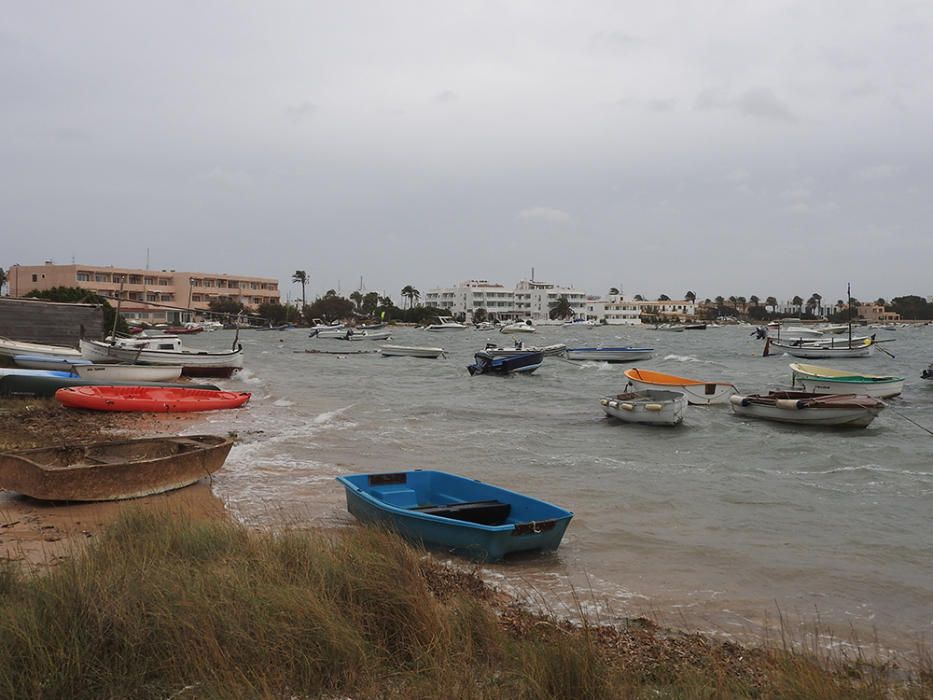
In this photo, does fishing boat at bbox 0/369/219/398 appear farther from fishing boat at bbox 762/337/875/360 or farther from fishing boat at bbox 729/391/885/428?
fishing boat at bbox 762/337/875/360

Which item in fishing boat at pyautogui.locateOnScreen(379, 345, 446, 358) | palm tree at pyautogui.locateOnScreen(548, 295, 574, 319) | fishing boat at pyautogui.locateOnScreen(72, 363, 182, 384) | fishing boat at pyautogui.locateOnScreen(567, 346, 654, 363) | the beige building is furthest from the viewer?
palm tree at pyautogui.locateOnScreen(548, 295, 574, 319)

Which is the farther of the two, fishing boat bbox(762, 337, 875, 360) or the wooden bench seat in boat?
fishing boat bbox(762, 337, 875, 360)

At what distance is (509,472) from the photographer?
1457 cm

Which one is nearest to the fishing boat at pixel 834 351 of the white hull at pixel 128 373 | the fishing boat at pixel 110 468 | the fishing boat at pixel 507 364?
the fishing boat at pixel 507 364

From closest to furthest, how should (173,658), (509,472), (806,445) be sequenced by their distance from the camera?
(173,658), (509,472), (806,445)

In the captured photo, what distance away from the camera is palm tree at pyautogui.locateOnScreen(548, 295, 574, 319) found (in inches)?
7304

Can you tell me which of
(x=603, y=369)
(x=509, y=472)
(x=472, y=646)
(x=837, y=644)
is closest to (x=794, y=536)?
(x=837, y=644)

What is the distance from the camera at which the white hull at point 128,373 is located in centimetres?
2302

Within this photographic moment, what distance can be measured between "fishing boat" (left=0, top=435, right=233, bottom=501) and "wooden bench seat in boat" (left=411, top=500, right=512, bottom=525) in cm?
399

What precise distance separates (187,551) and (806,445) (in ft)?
51.7

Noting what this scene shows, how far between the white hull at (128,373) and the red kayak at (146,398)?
7.01 ft

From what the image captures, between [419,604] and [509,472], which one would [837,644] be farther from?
[509,472]

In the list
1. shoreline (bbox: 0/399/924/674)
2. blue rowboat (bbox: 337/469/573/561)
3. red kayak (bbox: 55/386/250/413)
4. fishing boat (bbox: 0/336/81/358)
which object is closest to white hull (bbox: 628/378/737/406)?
red kayak (bbox: 55/386/250/413)

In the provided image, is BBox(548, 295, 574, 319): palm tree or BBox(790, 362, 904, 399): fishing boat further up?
BBox(548, 295, 574, 319): palm tree
